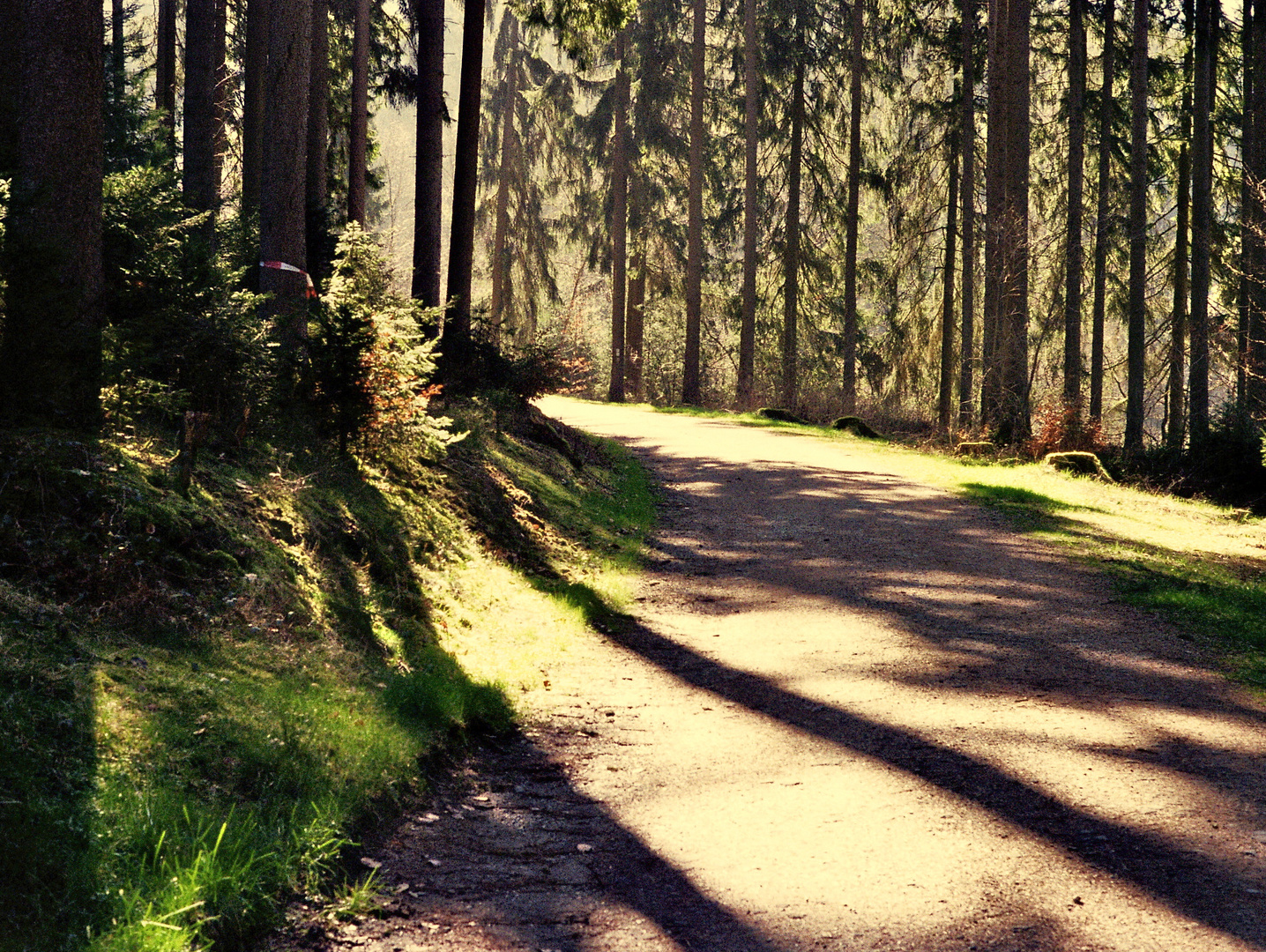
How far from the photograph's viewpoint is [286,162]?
11.2 m

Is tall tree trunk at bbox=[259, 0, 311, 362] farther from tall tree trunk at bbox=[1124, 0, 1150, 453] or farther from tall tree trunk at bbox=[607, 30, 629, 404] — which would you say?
tall tree trunk at bbox=[607, 30, 629, 404]

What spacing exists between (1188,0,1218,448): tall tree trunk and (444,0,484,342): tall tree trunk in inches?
543

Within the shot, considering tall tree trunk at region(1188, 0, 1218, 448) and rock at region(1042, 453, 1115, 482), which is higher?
tall tree trunk at region(1188, 0, 1218, 448)

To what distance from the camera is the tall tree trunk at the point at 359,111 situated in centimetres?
2138

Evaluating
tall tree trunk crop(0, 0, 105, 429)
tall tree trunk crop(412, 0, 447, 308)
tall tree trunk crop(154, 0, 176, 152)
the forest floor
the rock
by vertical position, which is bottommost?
the forest floor

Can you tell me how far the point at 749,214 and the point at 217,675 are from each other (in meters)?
30.0

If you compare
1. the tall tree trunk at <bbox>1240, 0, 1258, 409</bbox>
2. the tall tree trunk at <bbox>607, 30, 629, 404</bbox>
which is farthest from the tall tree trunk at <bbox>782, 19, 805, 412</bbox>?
the tall tree trunk at <bbox>1240, 0, 1258, 409</bbox>

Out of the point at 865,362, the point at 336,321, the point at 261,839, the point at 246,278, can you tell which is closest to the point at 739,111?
the point at 865,362

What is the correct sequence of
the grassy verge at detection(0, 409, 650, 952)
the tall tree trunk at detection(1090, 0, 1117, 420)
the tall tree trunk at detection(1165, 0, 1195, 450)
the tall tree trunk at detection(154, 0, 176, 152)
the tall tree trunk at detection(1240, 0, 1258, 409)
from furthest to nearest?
1. the tall tree trunk at detection(1090, 0, 1117, 420)
2. the tall tree trunk at detection(1165, 0, 1195, 450)
3. the tall tree trunk at detection(154, 0, 176, 152)
4. the tall tree trunk at detection(1240, 0, 1258, 409)
5. the grassy verge at detection(0, 409, 650, 952)

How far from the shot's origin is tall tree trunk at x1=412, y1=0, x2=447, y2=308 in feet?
54.1

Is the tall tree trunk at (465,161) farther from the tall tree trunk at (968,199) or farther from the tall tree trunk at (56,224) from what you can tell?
the tall tree trunk at (968,199)

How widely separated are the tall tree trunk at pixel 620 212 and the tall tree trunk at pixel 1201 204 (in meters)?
20.5

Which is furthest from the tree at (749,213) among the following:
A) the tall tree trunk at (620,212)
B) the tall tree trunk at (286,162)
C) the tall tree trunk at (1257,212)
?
the tall tree trunk at (286,162)

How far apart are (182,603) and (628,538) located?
23.6 ft
